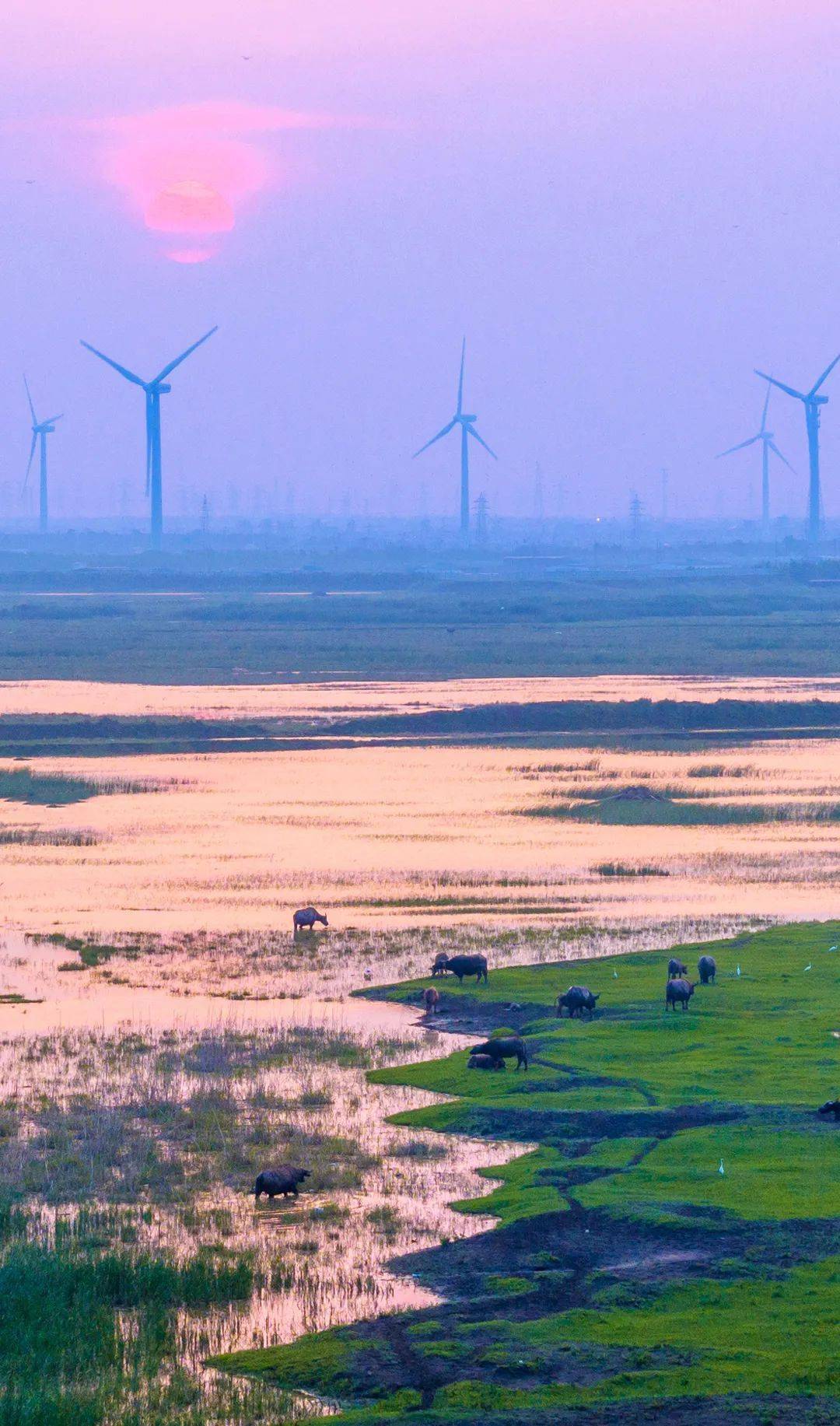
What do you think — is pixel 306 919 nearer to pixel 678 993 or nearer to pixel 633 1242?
pixel 678 993

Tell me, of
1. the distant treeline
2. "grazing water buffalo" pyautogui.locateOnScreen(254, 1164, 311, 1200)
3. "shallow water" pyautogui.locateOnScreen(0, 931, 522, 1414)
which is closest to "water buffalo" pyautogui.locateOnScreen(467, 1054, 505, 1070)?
"shallow water" pyautogui.locateOnScreen(0, 931, 522, 1414)

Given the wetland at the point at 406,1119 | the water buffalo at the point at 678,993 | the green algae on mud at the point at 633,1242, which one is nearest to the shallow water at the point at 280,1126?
the wetland at the point at 406,1119

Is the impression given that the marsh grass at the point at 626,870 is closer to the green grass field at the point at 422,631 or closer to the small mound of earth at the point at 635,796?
the small mound of earth at the point at 635,796

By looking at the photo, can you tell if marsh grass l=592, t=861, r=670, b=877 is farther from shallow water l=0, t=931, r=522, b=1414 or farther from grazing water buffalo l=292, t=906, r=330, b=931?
shallow water l=0, t=931, r=522, b=1414

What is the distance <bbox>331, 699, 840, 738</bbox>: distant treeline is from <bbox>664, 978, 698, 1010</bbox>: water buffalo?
40.8 m

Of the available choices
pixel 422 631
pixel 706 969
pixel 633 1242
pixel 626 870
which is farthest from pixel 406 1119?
pixel 422 631

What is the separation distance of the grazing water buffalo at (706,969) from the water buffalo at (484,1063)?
535 centimetres

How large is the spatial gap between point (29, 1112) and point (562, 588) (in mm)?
156204

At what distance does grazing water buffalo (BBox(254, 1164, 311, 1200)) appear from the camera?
763 inches

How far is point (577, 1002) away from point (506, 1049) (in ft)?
9.54

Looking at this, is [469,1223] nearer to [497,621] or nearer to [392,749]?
[392,749]

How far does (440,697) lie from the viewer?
7931 cm

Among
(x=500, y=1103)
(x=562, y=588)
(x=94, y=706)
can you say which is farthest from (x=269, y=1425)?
(x=562, y=588)

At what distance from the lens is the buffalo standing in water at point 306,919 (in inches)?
1334
